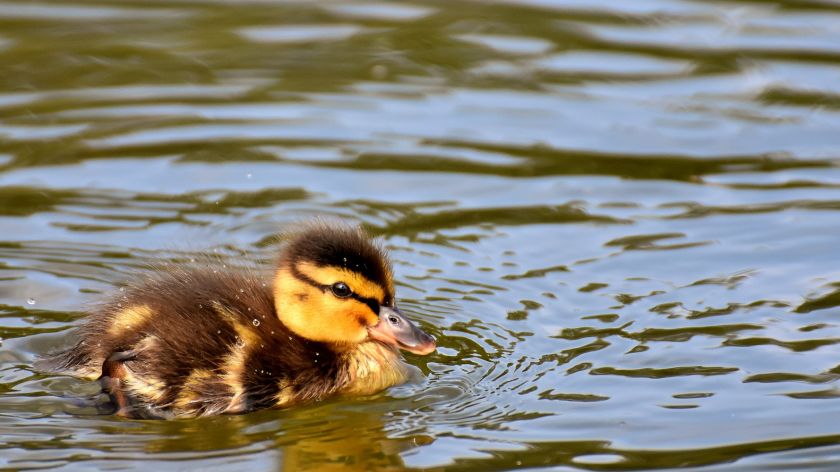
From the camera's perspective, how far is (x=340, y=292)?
551cm

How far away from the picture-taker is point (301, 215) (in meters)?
7.41

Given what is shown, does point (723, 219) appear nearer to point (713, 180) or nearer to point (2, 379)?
point (713, 180)

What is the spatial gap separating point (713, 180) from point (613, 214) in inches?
27.7

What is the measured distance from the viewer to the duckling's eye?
550cm

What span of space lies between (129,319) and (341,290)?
0.73 metres

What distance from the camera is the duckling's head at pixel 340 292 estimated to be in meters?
→ 5.48

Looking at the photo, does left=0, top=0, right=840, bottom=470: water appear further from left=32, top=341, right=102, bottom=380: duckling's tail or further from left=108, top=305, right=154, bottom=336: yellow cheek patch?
left=108, top=305, right=154, bottom=336: yellow cheek patch

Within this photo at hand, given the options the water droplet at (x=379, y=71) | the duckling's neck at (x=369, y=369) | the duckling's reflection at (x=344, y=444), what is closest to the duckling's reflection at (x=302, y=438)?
the duckling's reflection at (x=344, y=444)

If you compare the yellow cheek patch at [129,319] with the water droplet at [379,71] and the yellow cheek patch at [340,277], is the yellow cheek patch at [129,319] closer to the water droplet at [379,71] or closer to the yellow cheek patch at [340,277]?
the yellow cheek patch at [340,277]

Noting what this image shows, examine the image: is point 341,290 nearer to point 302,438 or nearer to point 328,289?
point 328,289

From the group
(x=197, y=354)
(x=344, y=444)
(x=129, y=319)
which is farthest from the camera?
(x=129, y=319)

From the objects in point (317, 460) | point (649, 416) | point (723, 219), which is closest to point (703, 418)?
point (649, 416)

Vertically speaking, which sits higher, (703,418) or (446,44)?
(446,44)

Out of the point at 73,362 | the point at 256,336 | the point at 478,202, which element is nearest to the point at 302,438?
the point at 256,336
